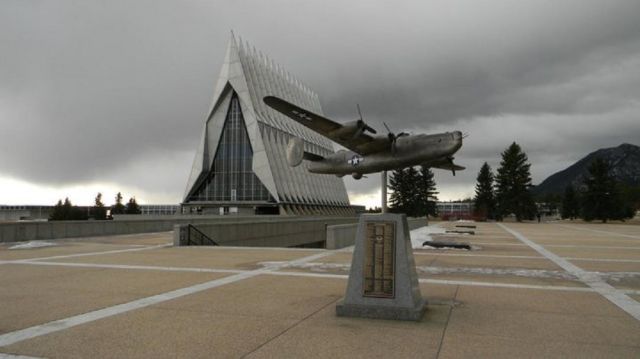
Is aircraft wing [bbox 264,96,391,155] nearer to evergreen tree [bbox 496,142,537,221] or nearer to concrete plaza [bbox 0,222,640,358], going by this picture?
concrete plaza [bbox 0,222,640,358]

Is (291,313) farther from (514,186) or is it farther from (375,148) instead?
(514,186)

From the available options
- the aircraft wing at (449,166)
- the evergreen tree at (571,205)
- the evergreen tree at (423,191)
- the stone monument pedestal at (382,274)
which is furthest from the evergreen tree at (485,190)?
the stone monument pedestal at (382,274)

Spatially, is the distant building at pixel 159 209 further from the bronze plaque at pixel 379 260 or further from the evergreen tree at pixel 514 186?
the bronze plaque at pixel 379 260

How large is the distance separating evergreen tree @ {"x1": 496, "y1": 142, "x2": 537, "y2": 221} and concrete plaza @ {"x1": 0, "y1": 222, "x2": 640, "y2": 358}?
69.5 meters

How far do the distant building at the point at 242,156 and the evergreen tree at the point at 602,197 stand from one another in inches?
1787

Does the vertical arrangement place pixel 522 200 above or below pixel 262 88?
below

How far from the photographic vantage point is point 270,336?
5684mm

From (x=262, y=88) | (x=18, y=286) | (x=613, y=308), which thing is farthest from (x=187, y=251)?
(x=262, y=88)

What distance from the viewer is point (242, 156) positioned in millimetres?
68562

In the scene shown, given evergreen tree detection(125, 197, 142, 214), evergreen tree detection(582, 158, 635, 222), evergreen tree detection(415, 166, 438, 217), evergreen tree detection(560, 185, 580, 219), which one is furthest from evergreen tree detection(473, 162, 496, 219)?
evergreen tree detection(125, 197, 142, 214)

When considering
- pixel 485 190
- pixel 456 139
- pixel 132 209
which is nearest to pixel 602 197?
pixel 485 190

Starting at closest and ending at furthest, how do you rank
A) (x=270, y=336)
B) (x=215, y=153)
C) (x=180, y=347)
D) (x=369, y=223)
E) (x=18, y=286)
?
1. (x=180, y=347)
2. (x=270, y=336)
3. (x=369, y=223)
4. (x=18, y=286)
5. (x=215, y=153)

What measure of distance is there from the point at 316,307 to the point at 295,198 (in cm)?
6216

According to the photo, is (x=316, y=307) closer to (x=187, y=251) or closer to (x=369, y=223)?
(x=369, y=223)
